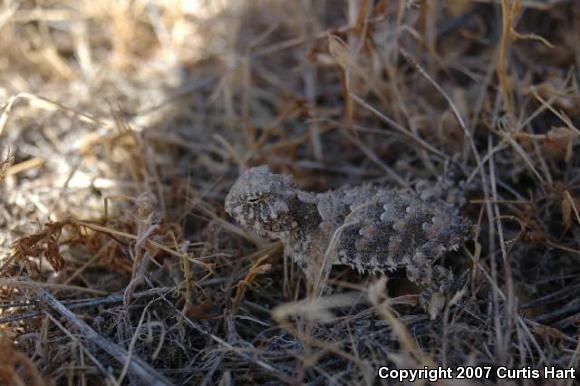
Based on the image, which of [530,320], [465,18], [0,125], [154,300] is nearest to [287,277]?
[154,300]

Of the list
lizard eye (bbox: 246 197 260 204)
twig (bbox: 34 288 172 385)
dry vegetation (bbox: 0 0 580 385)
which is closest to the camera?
twig (bbox: 34 288 172 385)

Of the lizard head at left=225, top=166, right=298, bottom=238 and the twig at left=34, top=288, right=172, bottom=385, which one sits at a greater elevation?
the lizard head at left=225, top=166, right=298, bottom=238

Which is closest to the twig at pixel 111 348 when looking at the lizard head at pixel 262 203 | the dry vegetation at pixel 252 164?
the dry vegetation at pixel 252 164

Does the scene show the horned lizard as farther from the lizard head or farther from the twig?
the twig

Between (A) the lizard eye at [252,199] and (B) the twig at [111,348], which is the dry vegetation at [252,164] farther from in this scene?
(A) the lizard eye at [252,199]

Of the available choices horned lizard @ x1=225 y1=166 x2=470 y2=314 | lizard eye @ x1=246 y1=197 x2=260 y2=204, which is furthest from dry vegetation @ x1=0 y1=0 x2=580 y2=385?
lizard eye @ x1=246 y1=197 x2=260 y2=204

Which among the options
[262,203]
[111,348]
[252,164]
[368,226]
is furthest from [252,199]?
[111,348]

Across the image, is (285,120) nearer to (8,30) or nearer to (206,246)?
(206,246)
